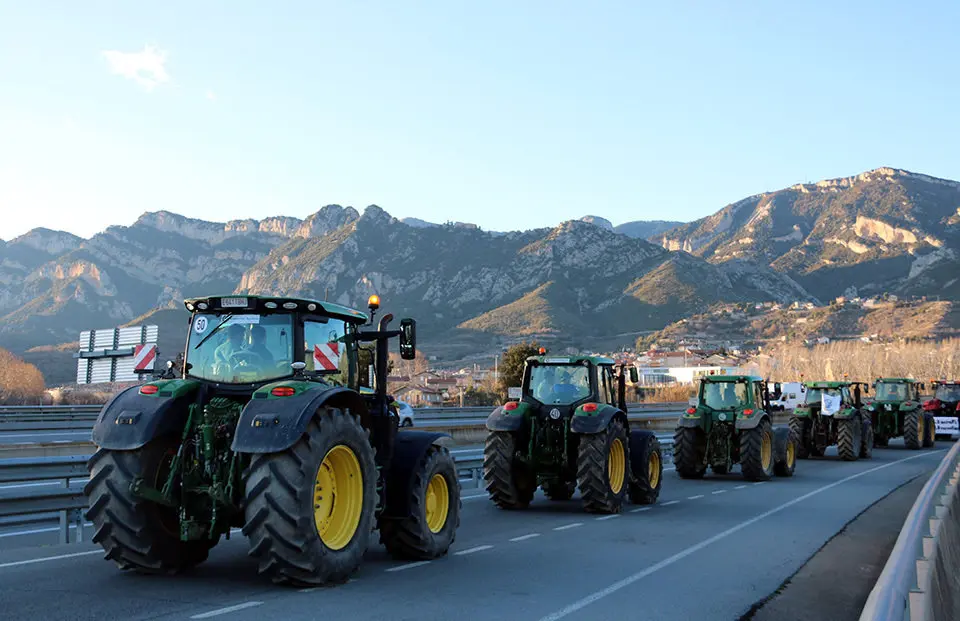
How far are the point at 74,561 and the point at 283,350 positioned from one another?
305 centimetres

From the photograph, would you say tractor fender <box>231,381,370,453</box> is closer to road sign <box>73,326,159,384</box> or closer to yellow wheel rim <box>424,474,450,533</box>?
yellow wheel rim <box>424,474,450,533</box>

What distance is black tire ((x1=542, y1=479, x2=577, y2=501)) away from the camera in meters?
15.7

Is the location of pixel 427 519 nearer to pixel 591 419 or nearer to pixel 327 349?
pixel 327 349

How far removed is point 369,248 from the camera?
188m

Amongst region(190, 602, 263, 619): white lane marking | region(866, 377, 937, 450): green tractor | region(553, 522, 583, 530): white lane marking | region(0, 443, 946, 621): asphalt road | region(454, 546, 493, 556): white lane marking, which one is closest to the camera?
region(190, 602, 263, 619): white lane marking

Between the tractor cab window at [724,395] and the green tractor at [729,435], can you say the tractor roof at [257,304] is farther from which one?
the tractor cab window at [724,395]

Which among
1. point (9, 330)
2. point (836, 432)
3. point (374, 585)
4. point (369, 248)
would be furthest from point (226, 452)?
point (9, 330)

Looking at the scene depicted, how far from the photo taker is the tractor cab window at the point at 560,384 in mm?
15523

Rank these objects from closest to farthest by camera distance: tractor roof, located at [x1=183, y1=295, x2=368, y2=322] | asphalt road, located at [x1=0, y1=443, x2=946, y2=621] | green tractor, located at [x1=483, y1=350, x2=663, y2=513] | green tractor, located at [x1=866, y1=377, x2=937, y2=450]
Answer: asphalt road, located at [x1=0, y1=443, x2=946, y2=621]
tractor roof, located at [x1=183, y1=295, x2=368, y2=322]
green tractor, located at [x1=483, y1=350, x2=663, y2=513]
green tractor, located at [x1=866, y1=377, x2=937, y2=450]

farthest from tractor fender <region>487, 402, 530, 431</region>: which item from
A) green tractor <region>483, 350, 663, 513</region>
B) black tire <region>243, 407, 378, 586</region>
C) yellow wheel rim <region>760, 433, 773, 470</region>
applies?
yellow wheel rim <region>760, 433, 773, 470</region>

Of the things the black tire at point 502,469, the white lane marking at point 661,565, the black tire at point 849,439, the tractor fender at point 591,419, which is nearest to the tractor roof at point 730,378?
the white lane marking at point 661,565

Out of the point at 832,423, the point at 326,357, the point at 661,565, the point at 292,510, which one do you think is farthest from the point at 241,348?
the point at 832,423

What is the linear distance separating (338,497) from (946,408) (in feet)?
118

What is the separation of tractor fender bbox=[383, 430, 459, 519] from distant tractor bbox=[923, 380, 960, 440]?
33584 millimetres
